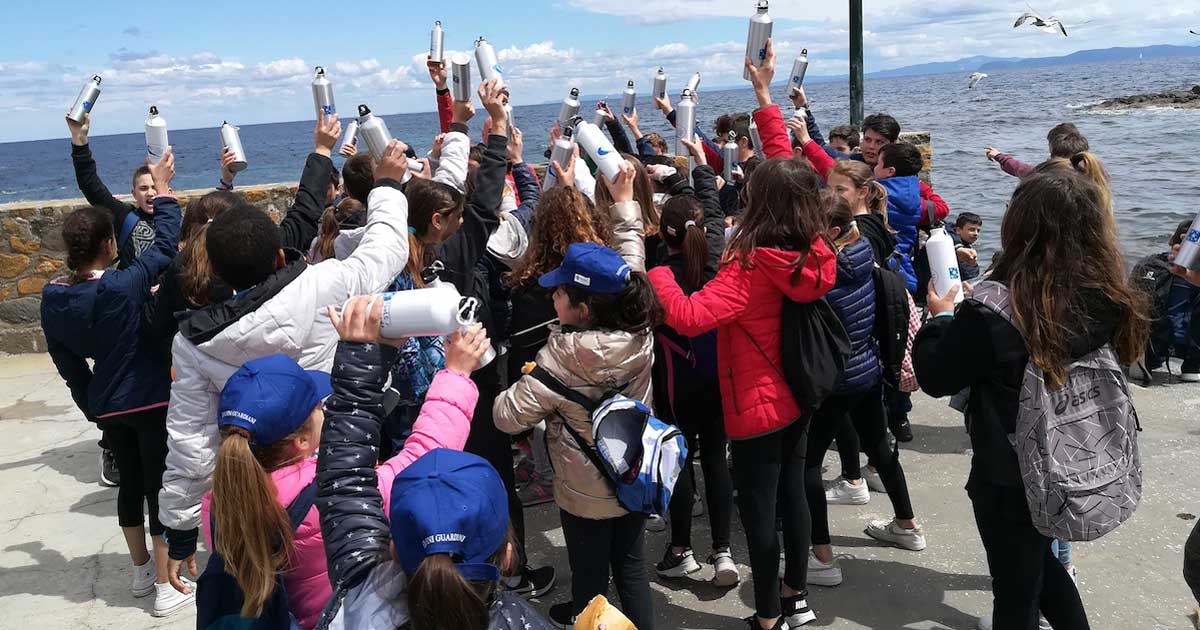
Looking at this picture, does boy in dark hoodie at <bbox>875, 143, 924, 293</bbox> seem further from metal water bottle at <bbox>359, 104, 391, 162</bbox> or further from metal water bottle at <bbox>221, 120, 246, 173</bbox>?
metal water bottle at <bbox>221, 120, 246, 173</bbox>

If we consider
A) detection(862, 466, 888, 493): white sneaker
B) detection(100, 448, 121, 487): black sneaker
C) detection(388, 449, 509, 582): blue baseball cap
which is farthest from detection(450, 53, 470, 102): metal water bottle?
detection(100, 448, 121, 487): black sneaker

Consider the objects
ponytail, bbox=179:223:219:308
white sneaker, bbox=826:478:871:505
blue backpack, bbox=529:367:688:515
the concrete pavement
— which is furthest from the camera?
white sneaker, bbox=826:478:871:505

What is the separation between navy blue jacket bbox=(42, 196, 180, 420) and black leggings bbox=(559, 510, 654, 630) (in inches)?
77.8

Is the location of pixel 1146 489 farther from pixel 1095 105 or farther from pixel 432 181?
pixel 1095 105

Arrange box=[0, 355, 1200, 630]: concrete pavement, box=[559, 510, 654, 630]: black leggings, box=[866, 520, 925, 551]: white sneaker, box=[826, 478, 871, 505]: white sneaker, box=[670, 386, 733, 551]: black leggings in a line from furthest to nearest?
box=[826, 478, 871, 505]: white sneaker
box=[866, 520, 925, 551]: white sneaker
box=[670, 386, 733, 551]: black leggings
box=[0, 355, 1200, 630]: concrete pavement
box=[559, 510, 654, 630]: black leggings

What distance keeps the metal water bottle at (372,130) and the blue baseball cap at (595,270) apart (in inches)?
51.2

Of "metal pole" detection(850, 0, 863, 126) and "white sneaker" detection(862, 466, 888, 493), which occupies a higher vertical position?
"metal pole" detection(850, 0, 863, 126)

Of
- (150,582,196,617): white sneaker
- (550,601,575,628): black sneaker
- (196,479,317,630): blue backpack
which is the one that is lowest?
(550,601,575,628): black sneaker

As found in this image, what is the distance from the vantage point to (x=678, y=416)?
3596 mm

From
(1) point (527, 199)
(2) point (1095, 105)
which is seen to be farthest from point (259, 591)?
(2) point (1095, 105)

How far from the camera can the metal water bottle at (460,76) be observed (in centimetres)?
380

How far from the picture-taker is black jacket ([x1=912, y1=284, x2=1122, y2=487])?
2.28 metres

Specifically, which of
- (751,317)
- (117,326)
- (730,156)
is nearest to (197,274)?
(117,326)

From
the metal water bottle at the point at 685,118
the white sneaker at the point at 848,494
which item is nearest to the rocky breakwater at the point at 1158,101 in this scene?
the metal water bottle at the point at 685,118
